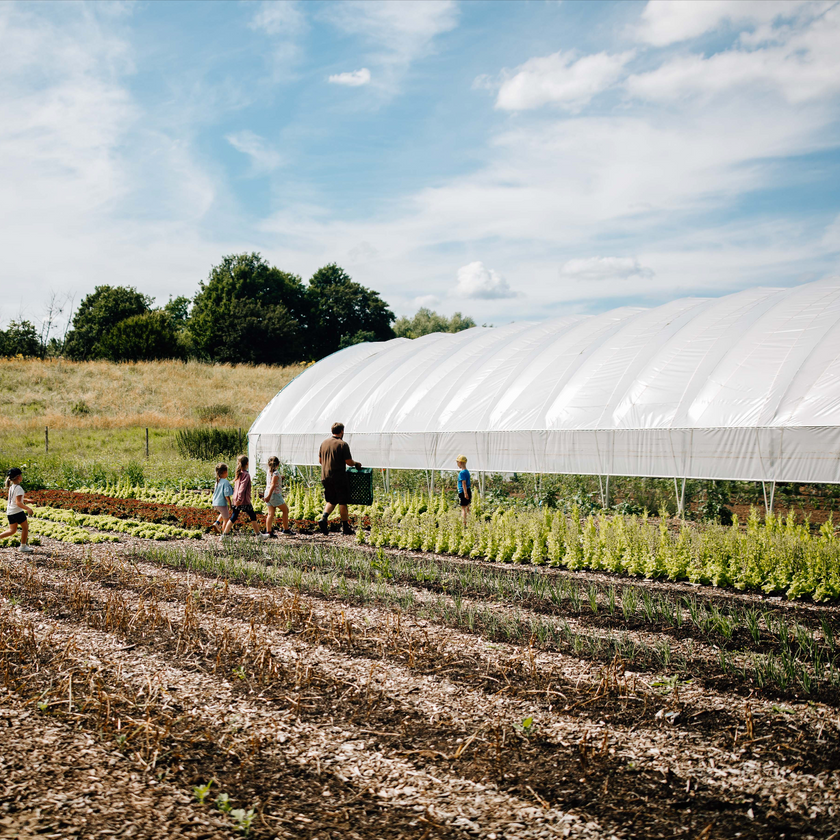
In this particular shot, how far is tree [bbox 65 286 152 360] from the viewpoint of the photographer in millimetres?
51719

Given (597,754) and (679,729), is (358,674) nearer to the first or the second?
(597,754)

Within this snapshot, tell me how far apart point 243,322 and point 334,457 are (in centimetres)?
4316

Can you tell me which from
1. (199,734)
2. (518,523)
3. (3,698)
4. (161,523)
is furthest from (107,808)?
(161,523)

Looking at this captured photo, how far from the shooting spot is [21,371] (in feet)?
118

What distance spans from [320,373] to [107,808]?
16894 millimetres

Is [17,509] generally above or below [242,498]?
below

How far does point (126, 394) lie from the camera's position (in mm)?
35562

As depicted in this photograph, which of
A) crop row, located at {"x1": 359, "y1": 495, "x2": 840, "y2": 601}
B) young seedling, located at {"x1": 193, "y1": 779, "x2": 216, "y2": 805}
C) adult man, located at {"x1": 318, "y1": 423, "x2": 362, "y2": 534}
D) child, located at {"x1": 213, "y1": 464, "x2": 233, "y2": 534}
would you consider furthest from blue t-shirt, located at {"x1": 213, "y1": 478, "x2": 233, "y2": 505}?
young seedling, located at {"x1": 193, "y1": 779, "x2": 216, "y2": 805}

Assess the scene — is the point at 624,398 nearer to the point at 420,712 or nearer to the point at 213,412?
the point at 420,712

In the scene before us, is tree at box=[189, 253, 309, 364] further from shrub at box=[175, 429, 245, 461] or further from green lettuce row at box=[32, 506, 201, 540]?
green lettuce row at box=[32, 506, 201, 540]

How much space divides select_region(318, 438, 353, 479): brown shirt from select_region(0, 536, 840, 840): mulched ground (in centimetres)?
570

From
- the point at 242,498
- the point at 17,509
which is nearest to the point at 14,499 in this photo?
the point at 17,509

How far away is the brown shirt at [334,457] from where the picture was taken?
11281 mm

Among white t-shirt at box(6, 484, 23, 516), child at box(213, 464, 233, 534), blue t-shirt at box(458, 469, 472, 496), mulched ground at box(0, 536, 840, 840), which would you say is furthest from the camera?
child at box(213, 464, 233, 534)
